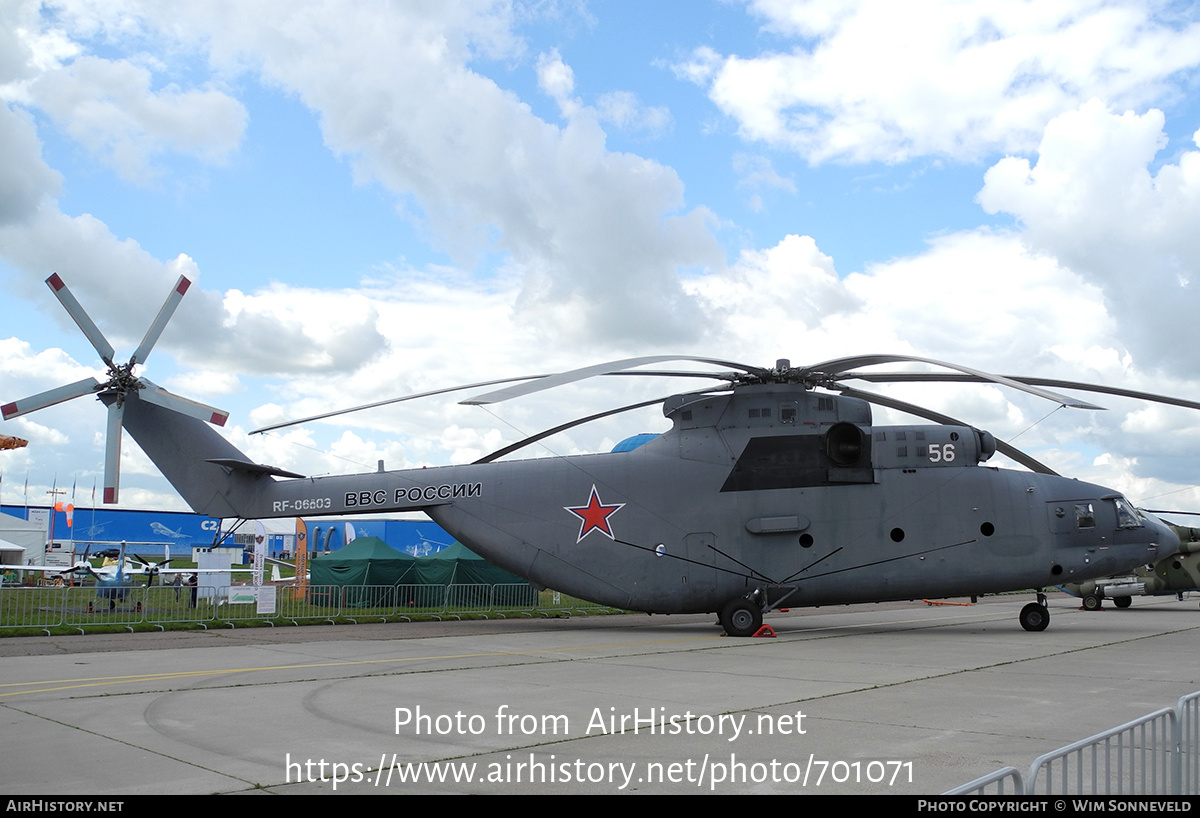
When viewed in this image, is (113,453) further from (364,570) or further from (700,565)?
(700,565)

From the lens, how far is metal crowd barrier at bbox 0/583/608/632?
72.1 feet

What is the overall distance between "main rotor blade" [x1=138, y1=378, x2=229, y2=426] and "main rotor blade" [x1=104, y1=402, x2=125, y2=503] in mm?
625

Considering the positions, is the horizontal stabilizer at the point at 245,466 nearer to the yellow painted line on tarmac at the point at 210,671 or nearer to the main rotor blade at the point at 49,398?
the main rotor blade at the point at 49,398

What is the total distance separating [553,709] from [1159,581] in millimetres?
27399

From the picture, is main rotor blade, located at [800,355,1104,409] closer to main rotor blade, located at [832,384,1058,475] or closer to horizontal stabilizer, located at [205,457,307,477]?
main rotor blade, located at [832,384,1058,475]

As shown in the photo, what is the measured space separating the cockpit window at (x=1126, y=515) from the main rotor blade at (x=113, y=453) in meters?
21.0

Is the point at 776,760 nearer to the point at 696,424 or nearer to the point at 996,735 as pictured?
the point at 996,735

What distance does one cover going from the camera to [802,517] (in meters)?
17.6

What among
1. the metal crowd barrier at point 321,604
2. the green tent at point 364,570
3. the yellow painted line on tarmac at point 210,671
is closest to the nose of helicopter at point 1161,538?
the yellow painted line on tarmac at point 210,671

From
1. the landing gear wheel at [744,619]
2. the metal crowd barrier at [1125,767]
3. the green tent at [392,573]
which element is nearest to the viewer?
the metal crowd barrier at [1125,767]

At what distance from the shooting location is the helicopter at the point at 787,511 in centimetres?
1744

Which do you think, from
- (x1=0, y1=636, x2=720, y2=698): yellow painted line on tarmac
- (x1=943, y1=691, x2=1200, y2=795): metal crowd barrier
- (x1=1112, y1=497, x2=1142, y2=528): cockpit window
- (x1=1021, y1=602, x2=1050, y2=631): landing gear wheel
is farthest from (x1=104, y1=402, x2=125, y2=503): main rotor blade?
(x1=1112, y1=497, x2=1142, y2=528): cockpit window

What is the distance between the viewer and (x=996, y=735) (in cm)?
740

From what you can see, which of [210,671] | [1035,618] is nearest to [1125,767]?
[210,671]
